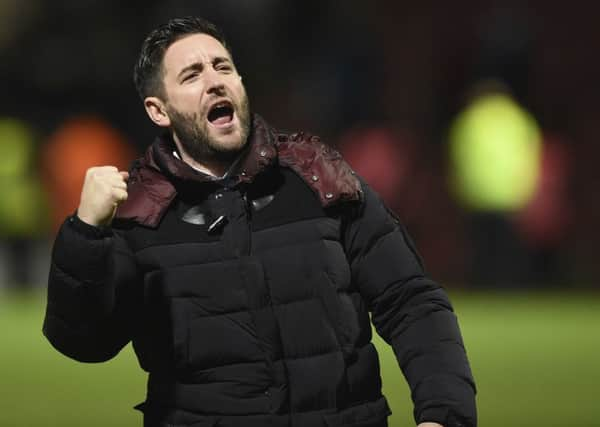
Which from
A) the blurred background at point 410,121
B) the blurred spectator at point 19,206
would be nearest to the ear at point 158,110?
the blurred background at point 410,121

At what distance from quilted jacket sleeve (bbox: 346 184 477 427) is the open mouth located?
44cm

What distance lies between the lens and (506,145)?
1548 centimetres

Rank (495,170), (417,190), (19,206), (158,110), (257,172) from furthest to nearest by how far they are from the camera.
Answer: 1. (19,206)
2. (417,190)
3. (495,170)
4. (158,110)
5. (257,172)

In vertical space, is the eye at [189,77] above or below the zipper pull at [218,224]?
above

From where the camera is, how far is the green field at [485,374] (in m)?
8.30

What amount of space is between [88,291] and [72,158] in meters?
13.3

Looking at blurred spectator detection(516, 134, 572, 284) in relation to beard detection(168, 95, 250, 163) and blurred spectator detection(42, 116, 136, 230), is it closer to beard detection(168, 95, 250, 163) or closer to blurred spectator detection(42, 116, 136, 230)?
blurred spectator detection(42, 116, 136, 230)

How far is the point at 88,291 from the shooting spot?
4.45 metres

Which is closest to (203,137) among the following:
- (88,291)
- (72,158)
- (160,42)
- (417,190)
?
(160,42)

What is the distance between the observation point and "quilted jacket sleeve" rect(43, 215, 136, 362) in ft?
14.5

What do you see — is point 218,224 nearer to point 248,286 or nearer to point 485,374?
point 248,286

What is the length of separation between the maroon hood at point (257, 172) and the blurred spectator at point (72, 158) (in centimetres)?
1287

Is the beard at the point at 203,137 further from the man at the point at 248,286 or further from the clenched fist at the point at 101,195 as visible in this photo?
the clenched fist at the point at 101,195

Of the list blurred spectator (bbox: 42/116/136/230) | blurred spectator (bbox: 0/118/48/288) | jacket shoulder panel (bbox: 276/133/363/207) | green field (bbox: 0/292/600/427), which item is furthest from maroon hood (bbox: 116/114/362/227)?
blurred spectator (bbox: 42/116/136/230)
